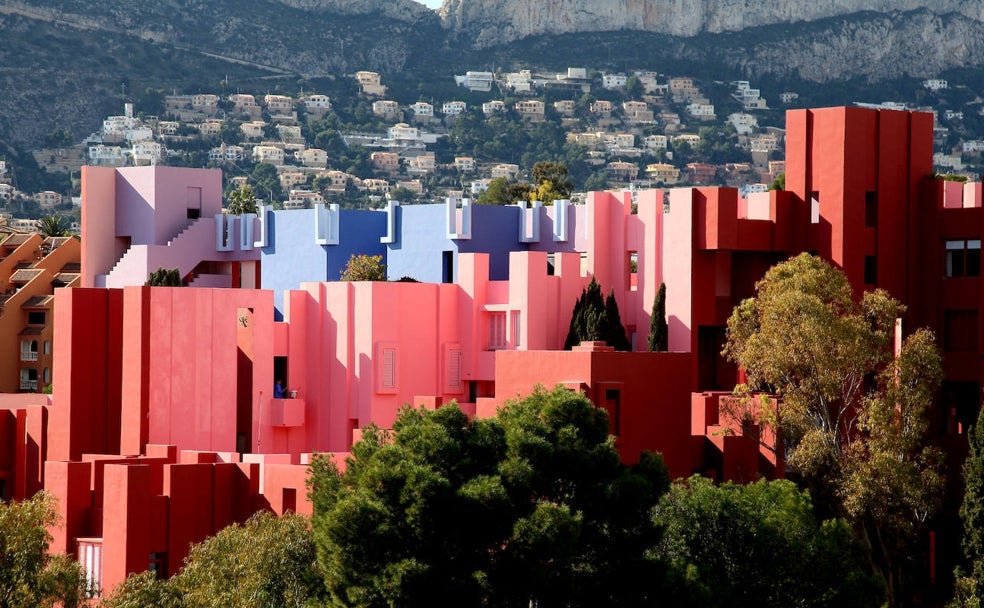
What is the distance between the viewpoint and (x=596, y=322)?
56.4 meters

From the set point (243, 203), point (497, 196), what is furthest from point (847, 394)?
point (497, 196)

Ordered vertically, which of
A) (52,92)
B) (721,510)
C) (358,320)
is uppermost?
(52,92)

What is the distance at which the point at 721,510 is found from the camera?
41.4 meters

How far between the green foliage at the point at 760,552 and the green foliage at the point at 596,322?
14431 mm

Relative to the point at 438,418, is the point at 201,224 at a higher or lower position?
higher

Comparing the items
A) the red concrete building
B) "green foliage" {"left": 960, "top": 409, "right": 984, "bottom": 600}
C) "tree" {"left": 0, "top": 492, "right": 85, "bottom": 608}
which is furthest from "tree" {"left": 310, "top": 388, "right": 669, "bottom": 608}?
"green foliage" {"left": 960, "top": 409, "right": 984, "bottom": 600}

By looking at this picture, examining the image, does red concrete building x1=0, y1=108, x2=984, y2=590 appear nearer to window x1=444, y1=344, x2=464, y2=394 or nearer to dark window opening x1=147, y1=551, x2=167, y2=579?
window x1=444, y1=344, x2=464, y2=394

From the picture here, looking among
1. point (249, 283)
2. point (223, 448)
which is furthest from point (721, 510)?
point (249, 283)

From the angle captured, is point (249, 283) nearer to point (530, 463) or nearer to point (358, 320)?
point (358, 320)

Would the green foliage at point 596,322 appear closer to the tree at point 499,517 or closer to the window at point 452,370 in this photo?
the window at point 452,370

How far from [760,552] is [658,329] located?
1479 cm

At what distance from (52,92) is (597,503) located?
548 ft

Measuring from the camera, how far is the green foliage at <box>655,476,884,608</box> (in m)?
41.1

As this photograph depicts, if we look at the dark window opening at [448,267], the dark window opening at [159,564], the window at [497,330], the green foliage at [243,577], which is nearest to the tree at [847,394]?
the window at [497,330]
